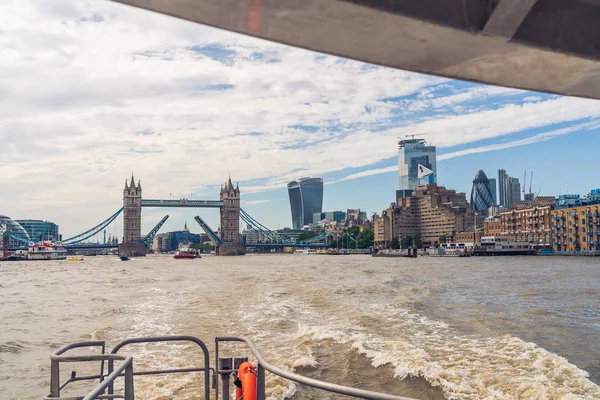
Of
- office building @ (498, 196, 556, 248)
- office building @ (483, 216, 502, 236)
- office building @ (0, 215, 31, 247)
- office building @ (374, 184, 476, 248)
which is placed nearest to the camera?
office building @ (498, 196, 556, 248)

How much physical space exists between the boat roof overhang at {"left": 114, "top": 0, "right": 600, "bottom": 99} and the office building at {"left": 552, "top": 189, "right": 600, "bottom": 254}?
362ft

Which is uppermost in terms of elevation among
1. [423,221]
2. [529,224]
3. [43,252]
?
[423,221]

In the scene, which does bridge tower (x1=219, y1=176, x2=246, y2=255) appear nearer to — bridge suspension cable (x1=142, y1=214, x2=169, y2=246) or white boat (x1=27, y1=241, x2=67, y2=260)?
bridge suspension cable (x1=142, y1=214, x2=169, y2=246)

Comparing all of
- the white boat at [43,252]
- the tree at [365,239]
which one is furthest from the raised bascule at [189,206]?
the tree at [365,239]

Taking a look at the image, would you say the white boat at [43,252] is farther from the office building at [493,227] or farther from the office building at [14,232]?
the office building at [493,227]

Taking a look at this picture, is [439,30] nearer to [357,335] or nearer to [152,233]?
[357,335]

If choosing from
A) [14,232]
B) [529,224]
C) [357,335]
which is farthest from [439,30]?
[14,232]

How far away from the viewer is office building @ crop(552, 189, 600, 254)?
103812 mm

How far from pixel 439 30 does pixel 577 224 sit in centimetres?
12017

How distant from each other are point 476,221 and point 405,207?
25.6 m

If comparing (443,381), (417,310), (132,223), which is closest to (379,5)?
(443,381)

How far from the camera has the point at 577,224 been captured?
356 ft

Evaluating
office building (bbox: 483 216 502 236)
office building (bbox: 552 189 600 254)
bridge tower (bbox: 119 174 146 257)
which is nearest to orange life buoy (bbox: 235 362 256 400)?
office building (bbox: 552 189 600 254)

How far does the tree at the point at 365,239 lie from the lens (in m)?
186
